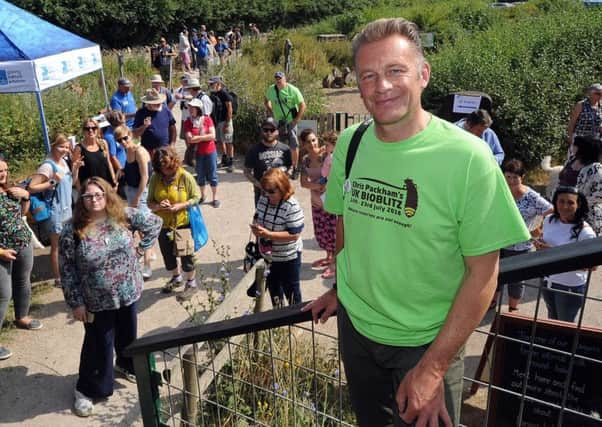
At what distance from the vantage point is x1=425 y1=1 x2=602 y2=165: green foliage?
9789 millimetres

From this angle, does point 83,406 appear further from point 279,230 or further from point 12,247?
point 279,230

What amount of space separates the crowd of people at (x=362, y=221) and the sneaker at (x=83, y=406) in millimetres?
23

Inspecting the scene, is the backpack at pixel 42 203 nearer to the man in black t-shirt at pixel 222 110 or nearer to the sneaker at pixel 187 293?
the sneaker at pixel 187 293

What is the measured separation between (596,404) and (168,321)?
3960 millimetres

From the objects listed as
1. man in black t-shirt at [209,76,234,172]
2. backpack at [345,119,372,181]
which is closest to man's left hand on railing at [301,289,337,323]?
backpack at [345,119,372,181]

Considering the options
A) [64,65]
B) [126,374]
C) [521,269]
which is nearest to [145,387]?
[521,269]

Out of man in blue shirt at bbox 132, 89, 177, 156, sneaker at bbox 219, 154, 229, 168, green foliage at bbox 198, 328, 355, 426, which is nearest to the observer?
green foliage at bbox 198, 328, 355, 426

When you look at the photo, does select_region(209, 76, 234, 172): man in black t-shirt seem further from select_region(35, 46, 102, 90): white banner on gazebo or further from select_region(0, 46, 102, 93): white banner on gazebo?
select_region(0, 46, 102, 93): white banner on gazebo

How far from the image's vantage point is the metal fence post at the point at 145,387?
8.87 ft

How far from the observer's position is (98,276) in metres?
4.27

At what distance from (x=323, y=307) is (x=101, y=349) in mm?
3080

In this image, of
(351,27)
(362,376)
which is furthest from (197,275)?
(351,27)

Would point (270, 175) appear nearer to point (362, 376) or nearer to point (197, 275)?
point (197, 275)

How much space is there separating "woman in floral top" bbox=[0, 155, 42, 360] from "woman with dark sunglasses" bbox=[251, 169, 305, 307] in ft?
6.70
